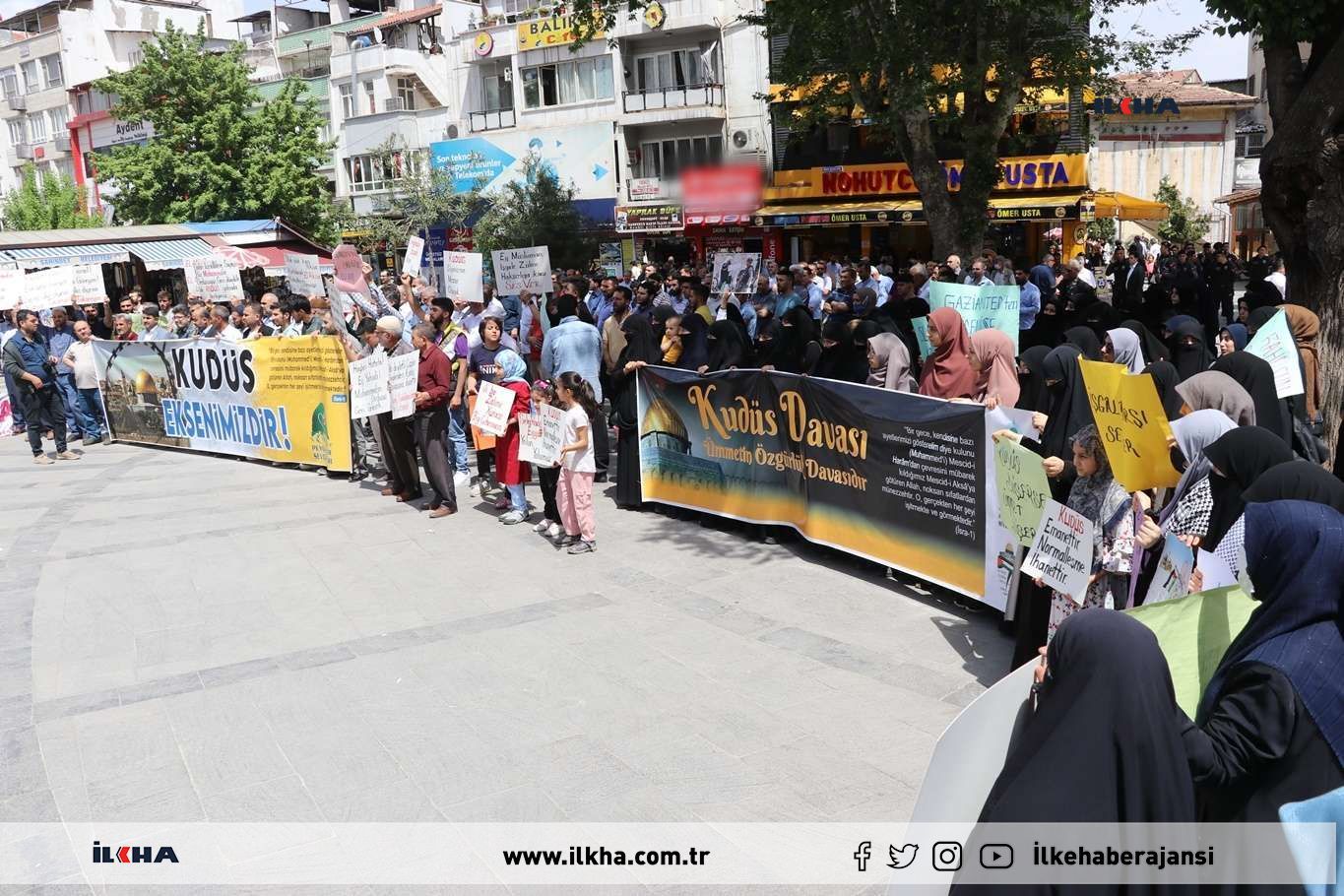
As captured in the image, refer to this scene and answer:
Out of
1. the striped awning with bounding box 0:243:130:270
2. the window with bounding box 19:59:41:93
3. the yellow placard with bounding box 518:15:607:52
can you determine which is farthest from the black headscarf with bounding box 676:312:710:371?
the window with bounding box 19:59:41:93

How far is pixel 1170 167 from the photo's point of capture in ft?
148

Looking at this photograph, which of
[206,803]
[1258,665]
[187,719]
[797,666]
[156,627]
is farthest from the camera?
[156,627]

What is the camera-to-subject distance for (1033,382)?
313 inches

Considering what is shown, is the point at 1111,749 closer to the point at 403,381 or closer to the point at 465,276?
the point at 403,381

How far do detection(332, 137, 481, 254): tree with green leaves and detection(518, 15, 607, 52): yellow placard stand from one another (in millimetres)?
6217

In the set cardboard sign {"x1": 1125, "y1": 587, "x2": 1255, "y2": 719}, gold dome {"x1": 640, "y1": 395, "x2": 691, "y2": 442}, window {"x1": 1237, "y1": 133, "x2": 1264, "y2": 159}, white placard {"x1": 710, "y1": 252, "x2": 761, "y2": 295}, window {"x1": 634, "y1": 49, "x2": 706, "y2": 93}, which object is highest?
window {"x1": 634, "y1": 49, "x2": 706, "y2": 93}

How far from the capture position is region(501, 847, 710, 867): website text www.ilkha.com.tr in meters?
4.43

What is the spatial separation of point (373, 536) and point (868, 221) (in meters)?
27.1

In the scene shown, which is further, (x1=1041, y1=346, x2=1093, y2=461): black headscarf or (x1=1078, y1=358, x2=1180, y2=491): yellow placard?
(x1=1041, y1=346, x2=1093, y2=461): black headscarf

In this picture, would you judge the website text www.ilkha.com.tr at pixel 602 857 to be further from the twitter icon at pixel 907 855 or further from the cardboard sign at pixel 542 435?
the cardboard sign at pixel 542 435

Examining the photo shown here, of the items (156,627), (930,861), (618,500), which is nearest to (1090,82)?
(618,500)

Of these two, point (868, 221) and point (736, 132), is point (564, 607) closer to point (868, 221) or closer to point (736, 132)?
point (868, 221)

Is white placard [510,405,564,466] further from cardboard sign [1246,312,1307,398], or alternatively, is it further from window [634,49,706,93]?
window [634,49,706,93]

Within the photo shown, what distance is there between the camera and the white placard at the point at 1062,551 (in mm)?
4938
